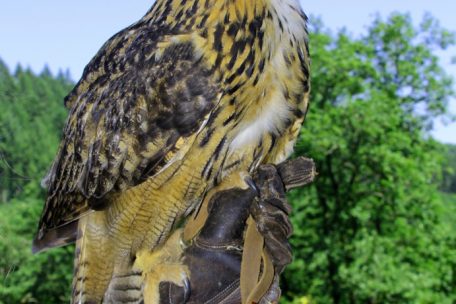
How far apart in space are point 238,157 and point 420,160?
18746 millimetres

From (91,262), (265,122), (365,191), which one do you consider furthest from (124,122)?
(365,191)

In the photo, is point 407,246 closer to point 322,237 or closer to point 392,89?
point 322,237

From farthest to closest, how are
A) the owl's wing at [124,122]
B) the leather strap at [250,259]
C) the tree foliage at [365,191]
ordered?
the tree foliage at [365,191], the owl's wing at [124,122], the leather strap at [250,259]

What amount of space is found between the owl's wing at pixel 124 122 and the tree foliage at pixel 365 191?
14.9 m

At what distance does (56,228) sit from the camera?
3379mm

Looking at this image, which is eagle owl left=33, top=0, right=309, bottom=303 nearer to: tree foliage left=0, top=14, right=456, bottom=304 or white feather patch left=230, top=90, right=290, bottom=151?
white feather patch left=230, top=90, right=290, bottom=151

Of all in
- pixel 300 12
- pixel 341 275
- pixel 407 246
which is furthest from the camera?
pixel 407 246

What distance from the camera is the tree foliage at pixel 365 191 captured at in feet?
61.4

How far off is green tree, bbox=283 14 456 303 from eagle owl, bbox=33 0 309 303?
14.9 meters

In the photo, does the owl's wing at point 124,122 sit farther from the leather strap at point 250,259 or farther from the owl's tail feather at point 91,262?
the leather strap at point 250,259

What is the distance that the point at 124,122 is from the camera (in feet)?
10.1

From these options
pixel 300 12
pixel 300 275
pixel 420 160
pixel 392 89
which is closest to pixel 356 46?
pixel 392 89

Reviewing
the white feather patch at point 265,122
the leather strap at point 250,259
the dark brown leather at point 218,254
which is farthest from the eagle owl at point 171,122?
the leather strap at point 250,259

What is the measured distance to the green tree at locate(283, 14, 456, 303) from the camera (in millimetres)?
18922
